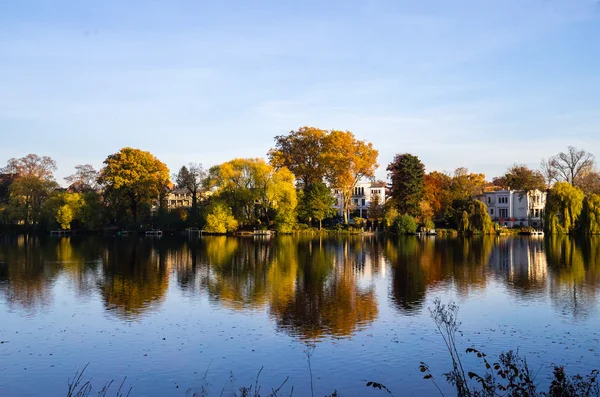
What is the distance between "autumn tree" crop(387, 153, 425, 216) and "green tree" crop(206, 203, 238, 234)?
24.4 metres

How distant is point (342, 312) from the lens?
22.9 m

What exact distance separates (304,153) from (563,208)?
3720 cm

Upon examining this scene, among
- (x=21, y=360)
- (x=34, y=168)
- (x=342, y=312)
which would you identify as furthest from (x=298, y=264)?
(x=34, y=168)

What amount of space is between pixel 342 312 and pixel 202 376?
8.91 meters

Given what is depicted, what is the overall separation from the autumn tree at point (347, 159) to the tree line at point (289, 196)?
0.15m

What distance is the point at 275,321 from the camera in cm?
2131

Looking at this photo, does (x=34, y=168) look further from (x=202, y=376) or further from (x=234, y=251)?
(x=202, y=376)

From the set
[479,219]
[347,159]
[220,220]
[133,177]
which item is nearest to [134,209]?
[133,177]

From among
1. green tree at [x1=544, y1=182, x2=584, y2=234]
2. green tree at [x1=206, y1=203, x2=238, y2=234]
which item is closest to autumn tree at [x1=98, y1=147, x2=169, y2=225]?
green tree at [x1=206, y1=203, x2=238, y2=234]

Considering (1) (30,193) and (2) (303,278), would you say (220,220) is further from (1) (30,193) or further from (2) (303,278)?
(2) (303,278)


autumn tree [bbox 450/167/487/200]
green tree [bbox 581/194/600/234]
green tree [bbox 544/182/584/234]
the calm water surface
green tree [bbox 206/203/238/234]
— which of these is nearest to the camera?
the calm water surface

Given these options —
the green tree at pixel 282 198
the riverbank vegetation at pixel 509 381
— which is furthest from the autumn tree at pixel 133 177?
the riverbank vegetation at pixel 509 381

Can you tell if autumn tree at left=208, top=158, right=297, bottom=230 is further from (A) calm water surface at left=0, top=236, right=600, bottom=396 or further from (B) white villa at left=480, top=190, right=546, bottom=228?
(A) calm water surface at left=0, top=236, right=600, bottom=396

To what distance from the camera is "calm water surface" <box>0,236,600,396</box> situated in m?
15.3
